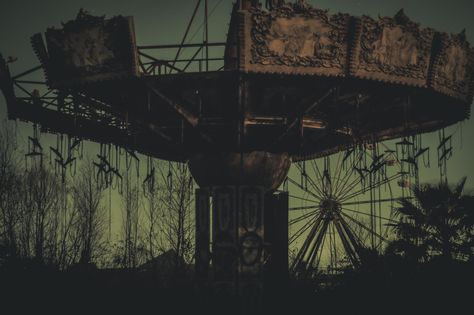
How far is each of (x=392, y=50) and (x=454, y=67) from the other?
86.7 inches

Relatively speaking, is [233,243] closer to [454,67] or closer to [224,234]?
[224,234]

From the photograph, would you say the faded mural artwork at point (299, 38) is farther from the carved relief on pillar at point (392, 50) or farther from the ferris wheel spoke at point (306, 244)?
the ferris wheel spoke at point (306, 244)

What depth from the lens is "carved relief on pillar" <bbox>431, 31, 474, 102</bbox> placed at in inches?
626

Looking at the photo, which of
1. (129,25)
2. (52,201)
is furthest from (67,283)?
(52,201)

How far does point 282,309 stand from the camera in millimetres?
17672

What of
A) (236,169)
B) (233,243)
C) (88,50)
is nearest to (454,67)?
(236,169)

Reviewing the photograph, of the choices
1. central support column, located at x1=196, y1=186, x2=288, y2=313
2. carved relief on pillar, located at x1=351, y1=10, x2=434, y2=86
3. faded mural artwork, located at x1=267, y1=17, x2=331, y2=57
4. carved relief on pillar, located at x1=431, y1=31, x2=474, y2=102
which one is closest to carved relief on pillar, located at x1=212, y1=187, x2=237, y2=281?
central support column, located at x1=196, y1=186, x2=288, y2=313

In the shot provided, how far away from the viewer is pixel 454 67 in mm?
16438

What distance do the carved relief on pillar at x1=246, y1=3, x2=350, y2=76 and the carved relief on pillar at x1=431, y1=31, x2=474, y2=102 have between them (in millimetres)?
2696

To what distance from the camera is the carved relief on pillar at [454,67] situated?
15.9 m

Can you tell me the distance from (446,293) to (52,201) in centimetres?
2103

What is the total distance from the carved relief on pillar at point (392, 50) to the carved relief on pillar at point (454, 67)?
35cm

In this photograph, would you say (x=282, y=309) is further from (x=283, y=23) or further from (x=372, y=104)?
(x=283, y=23)

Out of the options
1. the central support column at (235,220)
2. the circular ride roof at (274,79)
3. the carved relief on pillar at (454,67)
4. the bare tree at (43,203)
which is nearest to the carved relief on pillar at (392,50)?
the circular ride roof at (274,79)
